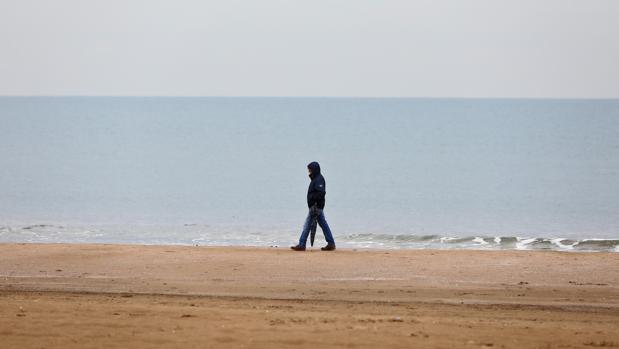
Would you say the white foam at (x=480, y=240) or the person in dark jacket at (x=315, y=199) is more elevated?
the person in dark jacket at (x=315, y=199)

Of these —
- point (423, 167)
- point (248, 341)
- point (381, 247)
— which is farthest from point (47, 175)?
point (248, 341)

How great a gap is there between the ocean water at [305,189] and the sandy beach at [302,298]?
638cm

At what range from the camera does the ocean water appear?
29359 millimetres

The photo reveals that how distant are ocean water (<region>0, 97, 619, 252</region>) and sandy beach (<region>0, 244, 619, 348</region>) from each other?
6378mm

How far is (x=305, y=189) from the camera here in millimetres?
48688

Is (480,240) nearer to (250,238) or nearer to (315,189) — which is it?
(250,238)

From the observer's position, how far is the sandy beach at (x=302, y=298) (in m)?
12.4

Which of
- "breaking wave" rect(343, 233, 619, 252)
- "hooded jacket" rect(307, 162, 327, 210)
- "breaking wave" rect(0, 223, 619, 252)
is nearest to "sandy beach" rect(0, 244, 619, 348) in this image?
"hooded jacket" rect(307, 162, 327, 210)

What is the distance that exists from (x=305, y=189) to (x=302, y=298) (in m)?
33.0

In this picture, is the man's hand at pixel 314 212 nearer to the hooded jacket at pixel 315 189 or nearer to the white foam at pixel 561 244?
the hooded jacket at pixel 315 189

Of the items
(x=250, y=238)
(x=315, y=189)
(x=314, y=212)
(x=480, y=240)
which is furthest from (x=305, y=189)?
(x=315, y=189)

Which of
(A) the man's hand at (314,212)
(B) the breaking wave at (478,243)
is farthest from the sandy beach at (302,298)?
(B) the breaking wave at (478,243)

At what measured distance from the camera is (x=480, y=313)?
1432 centimetres

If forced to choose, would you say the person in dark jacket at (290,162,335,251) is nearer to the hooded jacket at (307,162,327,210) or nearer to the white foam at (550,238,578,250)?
the hooded jacket at (307,162,327,210)
